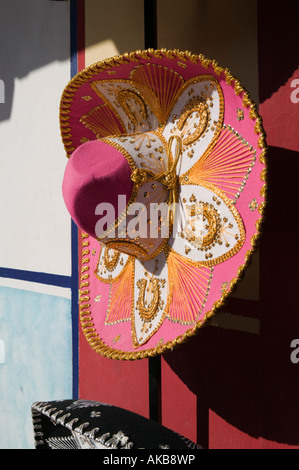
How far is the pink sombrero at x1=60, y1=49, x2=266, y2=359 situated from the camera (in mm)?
866

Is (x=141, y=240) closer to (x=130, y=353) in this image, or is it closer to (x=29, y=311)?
(x=130, y=353)

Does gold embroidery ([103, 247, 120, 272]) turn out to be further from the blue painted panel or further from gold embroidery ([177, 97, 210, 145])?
the blue painted panel

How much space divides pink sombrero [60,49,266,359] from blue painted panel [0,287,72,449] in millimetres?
598

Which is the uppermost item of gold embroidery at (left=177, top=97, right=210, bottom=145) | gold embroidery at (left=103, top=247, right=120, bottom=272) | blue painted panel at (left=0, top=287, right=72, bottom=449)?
gold embroidery at (left=177, top=97, right=210, bottom=145)

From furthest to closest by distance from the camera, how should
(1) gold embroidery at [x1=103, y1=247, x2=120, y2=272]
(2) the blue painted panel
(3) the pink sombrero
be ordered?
(2) the blue painted panel < (1) gold embroidery at [x1=103, y1=247, x2=120, y2=272] < (3) the pink sombrero

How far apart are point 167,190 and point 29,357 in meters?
1.07

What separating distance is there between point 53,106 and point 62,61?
0.47ft

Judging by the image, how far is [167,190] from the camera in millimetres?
1011

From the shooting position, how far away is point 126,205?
972 mm

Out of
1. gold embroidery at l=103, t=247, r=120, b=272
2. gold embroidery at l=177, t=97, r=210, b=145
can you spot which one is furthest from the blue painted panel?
gold embroidery at l=177, t=97, r=210, b=145

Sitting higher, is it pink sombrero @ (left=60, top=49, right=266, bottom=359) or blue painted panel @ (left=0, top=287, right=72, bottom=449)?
pink sombrero @ (left=60, top=49, right=266, bottom=359)

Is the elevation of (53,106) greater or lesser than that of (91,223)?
greater

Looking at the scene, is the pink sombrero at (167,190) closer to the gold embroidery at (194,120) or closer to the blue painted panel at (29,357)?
the gold embroidery at (194,120)

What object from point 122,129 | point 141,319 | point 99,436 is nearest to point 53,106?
point 122,129
